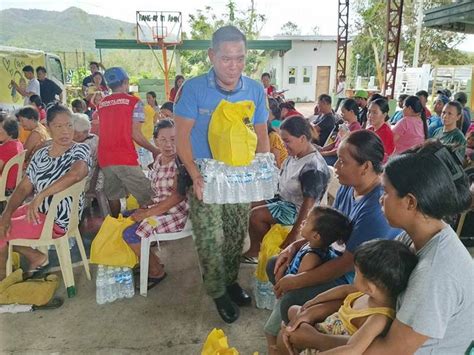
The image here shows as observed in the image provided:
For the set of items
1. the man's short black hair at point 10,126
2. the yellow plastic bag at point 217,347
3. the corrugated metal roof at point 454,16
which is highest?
the corrugated metal roof at point 454,16

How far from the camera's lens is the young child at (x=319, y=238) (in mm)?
1724

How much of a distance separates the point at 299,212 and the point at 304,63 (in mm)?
19829

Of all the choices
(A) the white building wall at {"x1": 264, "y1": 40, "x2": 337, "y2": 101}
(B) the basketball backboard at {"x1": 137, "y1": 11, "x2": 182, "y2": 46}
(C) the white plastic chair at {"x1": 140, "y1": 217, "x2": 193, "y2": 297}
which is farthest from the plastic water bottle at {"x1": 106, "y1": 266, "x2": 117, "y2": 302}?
(A) the white building wall at {"x1": 264, "y1": 40, "x2": 337, "y2": 101}

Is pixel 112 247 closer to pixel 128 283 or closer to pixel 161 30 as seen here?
pixel 128 283

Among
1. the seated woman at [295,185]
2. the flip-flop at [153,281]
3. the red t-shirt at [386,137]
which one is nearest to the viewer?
the seated woman at [295,185]

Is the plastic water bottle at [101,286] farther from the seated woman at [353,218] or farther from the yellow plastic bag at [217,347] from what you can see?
the seated woman at [353,218]

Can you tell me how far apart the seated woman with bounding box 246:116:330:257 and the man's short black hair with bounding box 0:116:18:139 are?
2.29m

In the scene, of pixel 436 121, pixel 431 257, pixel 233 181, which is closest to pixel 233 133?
pixel 233 181

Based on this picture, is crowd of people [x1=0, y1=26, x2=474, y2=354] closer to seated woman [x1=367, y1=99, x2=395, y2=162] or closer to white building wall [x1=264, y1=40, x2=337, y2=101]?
seated woman [x1=367, y1=99, x2=395, y2=162]

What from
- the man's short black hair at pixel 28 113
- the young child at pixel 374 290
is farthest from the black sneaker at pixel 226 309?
the man's short black hair at pixel 28 113

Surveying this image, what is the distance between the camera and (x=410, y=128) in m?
4.30

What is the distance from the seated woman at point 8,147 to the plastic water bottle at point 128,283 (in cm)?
153

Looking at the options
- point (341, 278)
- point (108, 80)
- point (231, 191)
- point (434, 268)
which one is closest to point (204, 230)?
point (231, 191)

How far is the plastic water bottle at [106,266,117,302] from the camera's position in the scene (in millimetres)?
2482
